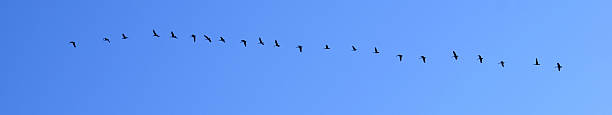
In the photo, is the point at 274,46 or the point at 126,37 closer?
the point at 274,46

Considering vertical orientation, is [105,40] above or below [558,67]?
above

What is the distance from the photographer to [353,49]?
68.9 meters

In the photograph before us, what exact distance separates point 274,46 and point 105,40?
1615 cm

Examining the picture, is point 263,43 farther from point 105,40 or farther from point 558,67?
point 558,67

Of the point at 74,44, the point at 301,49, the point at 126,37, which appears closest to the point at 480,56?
the point at 301,49

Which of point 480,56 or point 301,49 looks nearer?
point 480,56

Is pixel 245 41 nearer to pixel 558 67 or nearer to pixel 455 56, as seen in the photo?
pixel 455 56

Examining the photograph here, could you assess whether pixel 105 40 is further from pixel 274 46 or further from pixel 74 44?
pixel 274 46

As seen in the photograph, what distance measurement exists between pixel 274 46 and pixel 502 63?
63.6 ft

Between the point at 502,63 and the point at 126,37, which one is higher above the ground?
the point at 126,37

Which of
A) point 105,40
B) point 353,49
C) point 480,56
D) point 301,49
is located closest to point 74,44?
point 105,40

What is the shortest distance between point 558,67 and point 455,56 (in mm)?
8735

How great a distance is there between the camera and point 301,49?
227ft

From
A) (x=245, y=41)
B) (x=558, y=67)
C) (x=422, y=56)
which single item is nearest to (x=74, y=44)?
(x=245, y=41)
